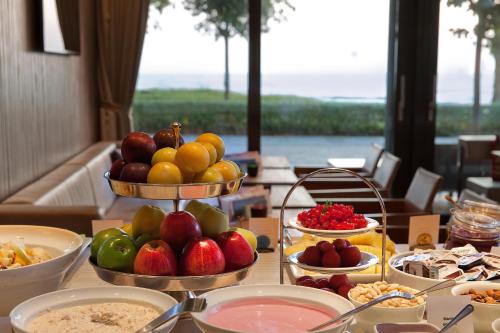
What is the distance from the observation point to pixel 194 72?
577 cm

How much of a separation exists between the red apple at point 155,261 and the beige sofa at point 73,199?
4.90 feet

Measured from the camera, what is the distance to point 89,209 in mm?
2844

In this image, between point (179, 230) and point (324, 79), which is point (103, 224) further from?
point (324, 79)

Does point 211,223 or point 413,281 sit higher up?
point 211,223

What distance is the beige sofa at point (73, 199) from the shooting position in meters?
2.78

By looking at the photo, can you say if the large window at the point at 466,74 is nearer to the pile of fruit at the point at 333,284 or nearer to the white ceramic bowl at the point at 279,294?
the pile of fruit at the point at 333,284

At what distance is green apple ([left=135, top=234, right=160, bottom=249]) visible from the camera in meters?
1.44

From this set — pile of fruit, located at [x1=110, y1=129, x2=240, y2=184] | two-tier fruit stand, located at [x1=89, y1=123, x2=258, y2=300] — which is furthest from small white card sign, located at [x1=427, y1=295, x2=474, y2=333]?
pile of fruit, located at [x1=110, y1=129, x2=240, y2=184]

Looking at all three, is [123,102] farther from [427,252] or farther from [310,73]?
[427,252]

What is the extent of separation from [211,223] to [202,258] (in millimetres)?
149

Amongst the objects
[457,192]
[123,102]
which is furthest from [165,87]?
[457,192]

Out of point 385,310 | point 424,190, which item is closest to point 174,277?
point 385,310

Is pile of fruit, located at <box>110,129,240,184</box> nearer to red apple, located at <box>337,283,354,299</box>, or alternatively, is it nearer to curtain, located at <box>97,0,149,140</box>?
red apple, located at <box>337,283,354,299</box>

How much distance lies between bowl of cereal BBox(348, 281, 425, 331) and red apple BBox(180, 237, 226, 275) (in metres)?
0.30
